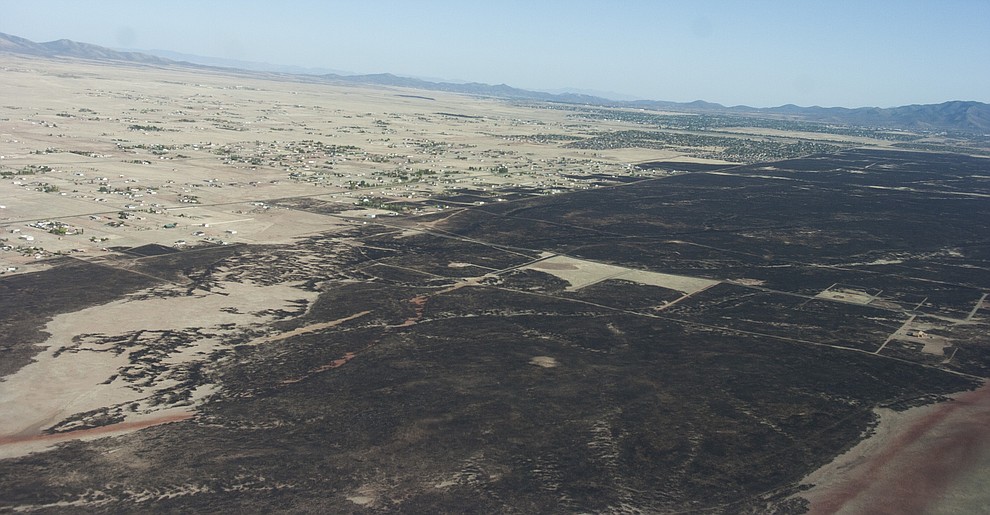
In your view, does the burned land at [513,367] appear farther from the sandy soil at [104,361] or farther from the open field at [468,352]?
the sandy soil at [104,361]

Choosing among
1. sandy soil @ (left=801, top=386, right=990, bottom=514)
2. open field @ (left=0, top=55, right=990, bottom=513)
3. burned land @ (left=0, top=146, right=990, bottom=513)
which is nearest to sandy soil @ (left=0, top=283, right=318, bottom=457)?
open field @ (left=0, top=55, right=990, bottom=513)

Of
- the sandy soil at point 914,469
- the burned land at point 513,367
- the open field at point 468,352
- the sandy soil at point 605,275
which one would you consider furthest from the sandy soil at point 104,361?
the sandy soil at point 914,469

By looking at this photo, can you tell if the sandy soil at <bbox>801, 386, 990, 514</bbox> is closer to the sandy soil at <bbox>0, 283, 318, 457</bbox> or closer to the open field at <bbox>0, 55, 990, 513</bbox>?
the open field at <bbox>0, 55, 990, 513</bbox>

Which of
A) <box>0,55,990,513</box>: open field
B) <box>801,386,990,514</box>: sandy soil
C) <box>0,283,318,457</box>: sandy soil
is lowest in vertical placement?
<box>0,283,318,457</box>: sandy soil

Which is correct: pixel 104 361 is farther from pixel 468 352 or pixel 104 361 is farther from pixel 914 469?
pixel 914 469

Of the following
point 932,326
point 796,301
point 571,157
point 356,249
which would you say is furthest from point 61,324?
point 571,157
